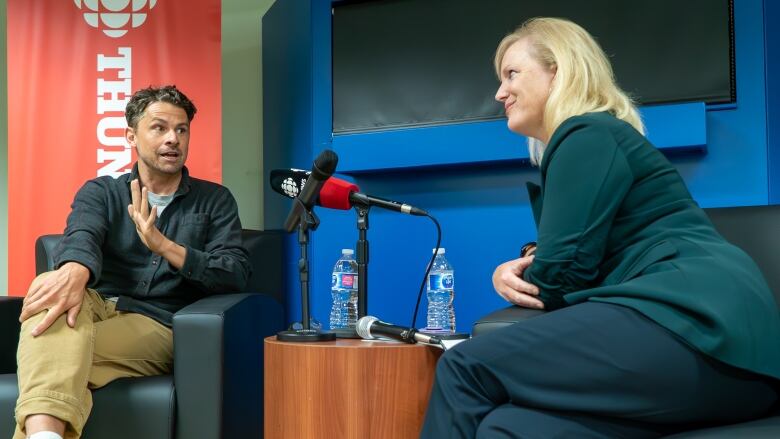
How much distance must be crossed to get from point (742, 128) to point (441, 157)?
1062mm

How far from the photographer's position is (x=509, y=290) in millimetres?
1794

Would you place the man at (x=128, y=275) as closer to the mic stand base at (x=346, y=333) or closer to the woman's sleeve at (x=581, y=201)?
the mic stand base at (x=346, y=333)

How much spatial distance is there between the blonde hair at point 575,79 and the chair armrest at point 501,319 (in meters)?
0.41

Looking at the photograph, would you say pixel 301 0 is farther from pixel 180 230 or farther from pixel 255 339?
pixel 255 339

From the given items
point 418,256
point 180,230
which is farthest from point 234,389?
point 418,256

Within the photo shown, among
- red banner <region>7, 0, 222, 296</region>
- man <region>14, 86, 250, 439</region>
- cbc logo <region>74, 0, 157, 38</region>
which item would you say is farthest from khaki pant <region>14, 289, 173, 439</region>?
cbc logo <region>74, 0, 157, 38</region>

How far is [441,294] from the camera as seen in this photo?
121 inches

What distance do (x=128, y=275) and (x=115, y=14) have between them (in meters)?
1.56

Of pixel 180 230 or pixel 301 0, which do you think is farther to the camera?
pixel 301 0

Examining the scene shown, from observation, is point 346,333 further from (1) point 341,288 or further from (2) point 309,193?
(1) point 341,288

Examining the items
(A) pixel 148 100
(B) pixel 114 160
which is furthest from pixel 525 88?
(B) pixel 114 160

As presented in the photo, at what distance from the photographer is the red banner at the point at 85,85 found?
3.39m

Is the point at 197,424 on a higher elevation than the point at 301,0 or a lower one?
lower

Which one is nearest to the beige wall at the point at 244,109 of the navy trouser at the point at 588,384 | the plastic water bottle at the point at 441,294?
the plastic water bottle at the point at 441,294
